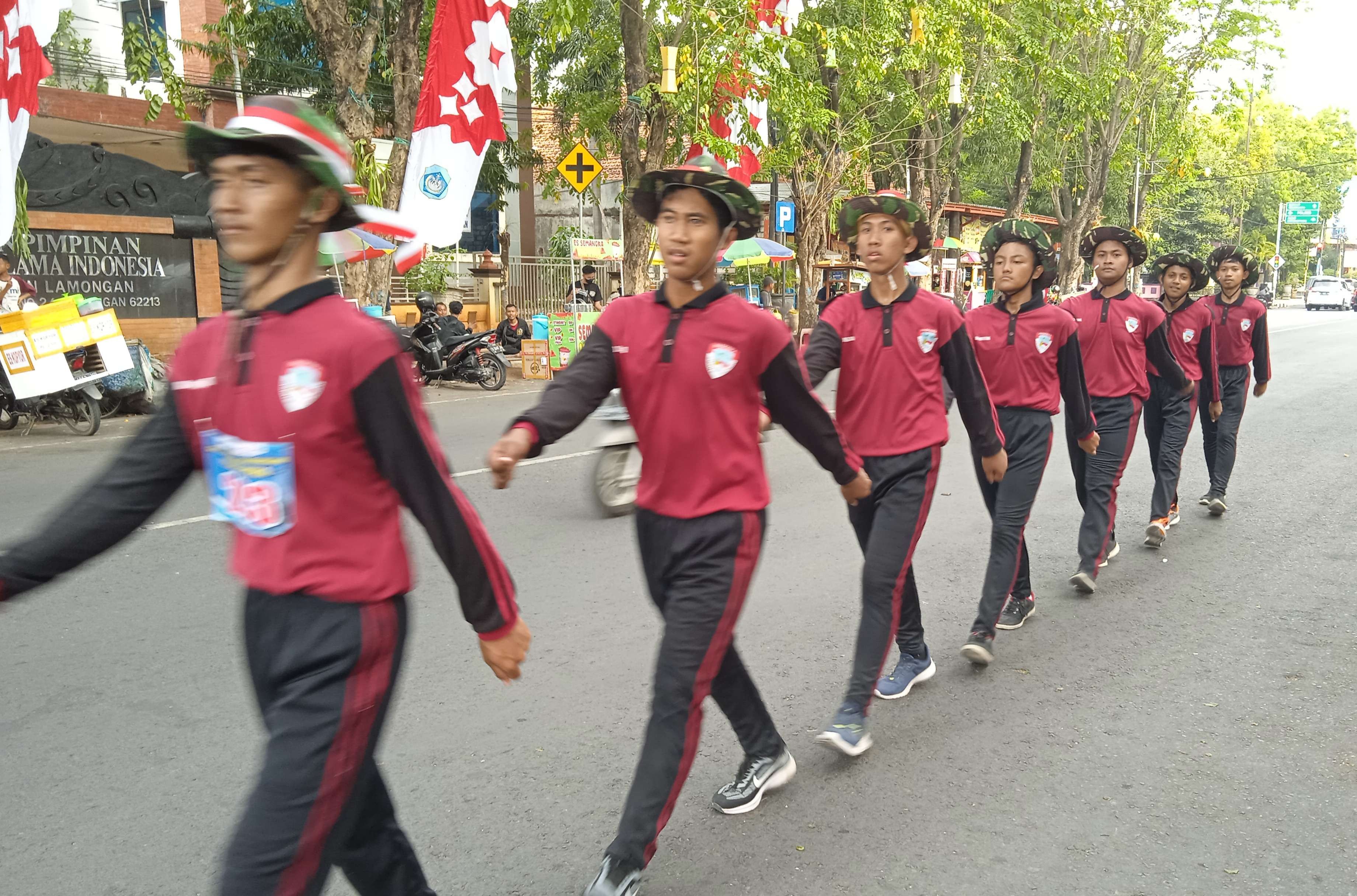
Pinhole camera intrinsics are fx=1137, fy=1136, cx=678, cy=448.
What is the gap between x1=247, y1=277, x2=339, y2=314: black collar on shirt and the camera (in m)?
1.99

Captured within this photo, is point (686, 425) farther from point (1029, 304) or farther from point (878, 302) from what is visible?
point (1029, 304)

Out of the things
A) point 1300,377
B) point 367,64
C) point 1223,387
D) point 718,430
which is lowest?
point 1300,377

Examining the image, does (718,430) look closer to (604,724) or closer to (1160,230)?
(604,724)

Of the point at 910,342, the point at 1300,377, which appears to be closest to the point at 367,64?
the point at 910,342

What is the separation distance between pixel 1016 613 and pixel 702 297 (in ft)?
10.2

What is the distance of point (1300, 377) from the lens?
18.3 m

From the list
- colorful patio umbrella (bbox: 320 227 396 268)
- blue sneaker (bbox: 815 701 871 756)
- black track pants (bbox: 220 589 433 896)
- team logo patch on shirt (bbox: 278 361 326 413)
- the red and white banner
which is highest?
the red and white banner

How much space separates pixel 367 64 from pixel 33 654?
11.5 m

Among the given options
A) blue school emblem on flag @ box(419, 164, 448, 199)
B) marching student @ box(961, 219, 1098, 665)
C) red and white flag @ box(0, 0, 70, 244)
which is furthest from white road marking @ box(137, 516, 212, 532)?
blue school emblem on flag @ box(419, 164, 448, 199)

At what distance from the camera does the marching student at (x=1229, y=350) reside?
795 centimetres

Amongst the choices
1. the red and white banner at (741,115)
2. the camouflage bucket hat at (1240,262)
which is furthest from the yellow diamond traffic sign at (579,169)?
the camouflage bucket hat at (1240,262)

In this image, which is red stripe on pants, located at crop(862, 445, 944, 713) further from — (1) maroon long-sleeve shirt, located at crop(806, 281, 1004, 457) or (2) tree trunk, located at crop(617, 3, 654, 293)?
(2) tree trunk, located at crop(617, 3, 654, 293)

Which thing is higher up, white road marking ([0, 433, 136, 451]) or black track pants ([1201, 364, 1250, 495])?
black track pants ([1201, 364, 1250, 495])

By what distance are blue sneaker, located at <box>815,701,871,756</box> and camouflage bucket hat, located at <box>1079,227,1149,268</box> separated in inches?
126
